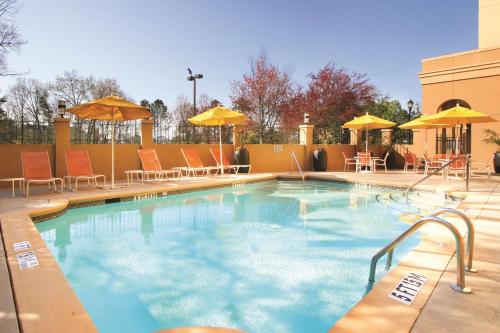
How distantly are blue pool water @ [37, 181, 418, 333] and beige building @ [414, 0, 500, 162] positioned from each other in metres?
9.51

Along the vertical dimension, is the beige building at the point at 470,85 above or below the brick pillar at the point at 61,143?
above

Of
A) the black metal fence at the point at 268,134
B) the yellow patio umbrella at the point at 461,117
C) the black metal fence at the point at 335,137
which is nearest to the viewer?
the yellow patio umbrella at the point at 461,117

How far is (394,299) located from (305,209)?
5067 millimetres

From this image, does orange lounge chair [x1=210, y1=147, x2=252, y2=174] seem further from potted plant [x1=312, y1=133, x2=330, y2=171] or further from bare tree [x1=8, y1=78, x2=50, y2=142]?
bare tree [x1=8, y1=78, x2=50, y2=142]

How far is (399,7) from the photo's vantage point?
19.2 meters

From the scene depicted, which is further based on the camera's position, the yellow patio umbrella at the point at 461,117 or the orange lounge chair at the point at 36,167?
the yellow patio umbrella at the point at 461,117

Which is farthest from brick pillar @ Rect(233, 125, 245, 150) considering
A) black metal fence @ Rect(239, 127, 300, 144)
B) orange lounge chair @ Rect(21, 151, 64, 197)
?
orange lounge chair @ Rect(21, 151, 64, 197)

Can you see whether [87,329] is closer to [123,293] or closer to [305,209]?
[123,293]

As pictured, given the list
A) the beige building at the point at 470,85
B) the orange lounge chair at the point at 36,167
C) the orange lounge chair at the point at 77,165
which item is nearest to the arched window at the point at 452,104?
the beige building at the point at 470,85

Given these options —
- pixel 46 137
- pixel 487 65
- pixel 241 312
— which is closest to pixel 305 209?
pixel 241 312

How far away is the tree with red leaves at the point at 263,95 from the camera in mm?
21391

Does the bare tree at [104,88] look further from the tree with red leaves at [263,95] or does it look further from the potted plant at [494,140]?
the potted plant at [494,140]

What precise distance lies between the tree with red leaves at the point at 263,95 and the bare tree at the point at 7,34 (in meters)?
11.3

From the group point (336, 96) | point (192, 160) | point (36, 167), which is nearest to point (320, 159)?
point (192, 160)
